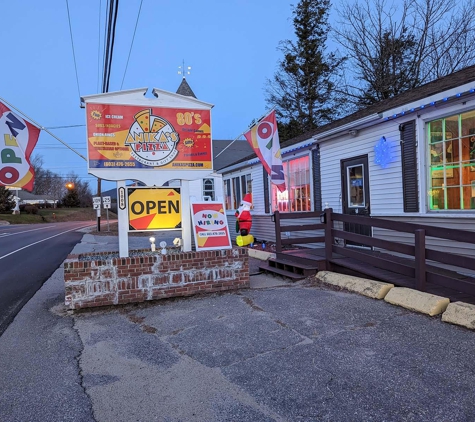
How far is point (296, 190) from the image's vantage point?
11328 mm

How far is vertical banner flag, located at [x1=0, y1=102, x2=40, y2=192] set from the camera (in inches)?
228

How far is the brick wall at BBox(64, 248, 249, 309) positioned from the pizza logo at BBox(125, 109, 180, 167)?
5.79 ft

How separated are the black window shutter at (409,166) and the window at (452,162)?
0.26 metres

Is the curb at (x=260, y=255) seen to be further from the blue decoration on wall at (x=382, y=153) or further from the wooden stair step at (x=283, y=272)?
the blue decoration on wall at (x=382, y=153)

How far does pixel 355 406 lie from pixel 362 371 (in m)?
0.57

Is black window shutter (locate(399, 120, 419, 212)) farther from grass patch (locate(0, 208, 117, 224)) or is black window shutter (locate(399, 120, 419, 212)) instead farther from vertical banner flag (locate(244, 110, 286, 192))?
grass patch (locate(0, 208, 117, 224))

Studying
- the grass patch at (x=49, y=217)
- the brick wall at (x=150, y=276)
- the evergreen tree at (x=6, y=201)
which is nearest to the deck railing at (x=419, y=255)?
the brick wall at (x=150, y=276)

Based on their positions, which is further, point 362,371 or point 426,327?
point 426,327

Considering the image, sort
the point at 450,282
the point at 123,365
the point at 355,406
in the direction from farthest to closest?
1. the point at 450,282
2. the point at 123,365
3. the point at 355,406

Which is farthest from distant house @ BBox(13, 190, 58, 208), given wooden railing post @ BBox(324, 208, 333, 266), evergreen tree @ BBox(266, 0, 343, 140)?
wooden railing post @ BBox(324, 208, 333, 266)

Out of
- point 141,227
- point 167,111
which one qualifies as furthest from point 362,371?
point 167,111

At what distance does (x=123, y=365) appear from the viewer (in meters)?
3.61

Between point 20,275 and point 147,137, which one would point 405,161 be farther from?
point 20,275

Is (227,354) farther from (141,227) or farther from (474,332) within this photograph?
(141,227)
